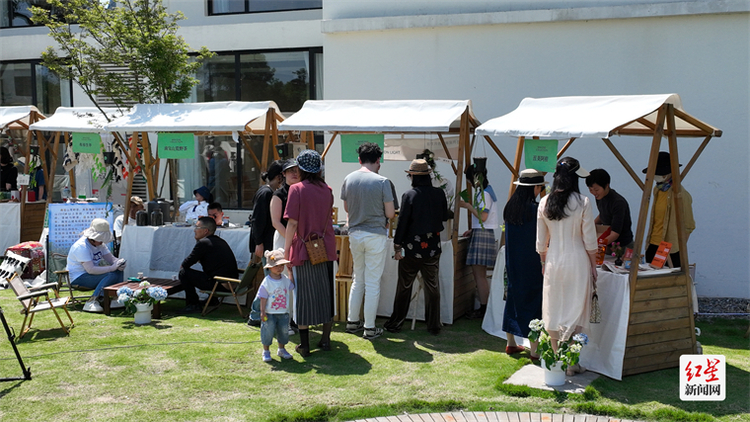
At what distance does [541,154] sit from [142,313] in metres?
4.31

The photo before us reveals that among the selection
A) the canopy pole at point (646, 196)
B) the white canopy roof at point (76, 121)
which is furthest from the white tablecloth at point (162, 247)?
the canopy pole at point (646, 196)

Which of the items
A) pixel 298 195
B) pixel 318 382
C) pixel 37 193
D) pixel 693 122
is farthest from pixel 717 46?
pixel 37 193

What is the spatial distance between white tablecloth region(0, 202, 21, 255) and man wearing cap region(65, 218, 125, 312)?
150 inches

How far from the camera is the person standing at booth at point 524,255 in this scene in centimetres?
548

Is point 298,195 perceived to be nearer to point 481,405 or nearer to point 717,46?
point 481,405

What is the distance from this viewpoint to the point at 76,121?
980 cm

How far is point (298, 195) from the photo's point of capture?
5539mm

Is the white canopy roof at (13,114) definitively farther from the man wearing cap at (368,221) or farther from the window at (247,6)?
the man wearing cap at (368,221)

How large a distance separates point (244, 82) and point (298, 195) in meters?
7.33

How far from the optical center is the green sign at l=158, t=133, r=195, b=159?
8.28m

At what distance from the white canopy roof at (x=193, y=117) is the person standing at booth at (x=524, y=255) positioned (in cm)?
377

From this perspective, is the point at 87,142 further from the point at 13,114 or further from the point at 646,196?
the point at 646,196

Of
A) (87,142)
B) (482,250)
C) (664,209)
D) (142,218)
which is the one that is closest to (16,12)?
(87,142)

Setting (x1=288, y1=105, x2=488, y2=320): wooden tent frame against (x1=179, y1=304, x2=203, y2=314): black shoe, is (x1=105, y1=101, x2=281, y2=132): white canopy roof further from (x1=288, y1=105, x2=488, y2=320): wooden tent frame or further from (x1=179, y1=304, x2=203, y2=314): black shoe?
(x1=179, y1=304, x2=203, y2=314): black shoe
